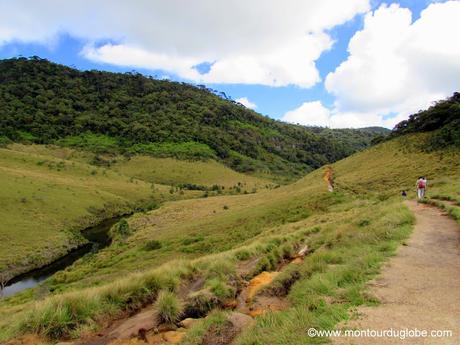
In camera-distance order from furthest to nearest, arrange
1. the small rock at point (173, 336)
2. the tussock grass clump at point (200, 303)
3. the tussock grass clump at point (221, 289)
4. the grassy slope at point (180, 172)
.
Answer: the grassy slope at point (180, 172) < the tussock grass clump at point (221, 289) < the tussock grass clump at point (200, 303) < the small rock at point (173, 336)

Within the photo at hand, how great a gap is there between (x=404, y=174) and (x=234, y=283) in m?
40.7

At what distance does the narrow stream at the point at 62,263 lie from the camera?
127ft

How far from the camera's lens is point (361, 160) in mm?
66062

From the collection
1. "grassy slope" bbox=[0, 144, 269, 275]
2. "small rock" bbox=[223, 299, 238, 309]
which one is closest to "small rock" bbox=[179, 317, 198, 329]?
"small rock" bbox=[223, 299, 238, 309]

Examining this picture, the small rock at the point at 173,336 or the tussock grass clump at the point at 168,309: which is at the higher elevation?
the tussock grass clump at the point at 168,309

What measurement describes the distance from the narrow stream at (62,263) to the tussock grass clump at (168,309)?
30873 millimetres

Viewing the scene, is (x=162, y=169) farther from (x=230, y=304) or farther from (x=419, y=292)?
(x=419, y=292)

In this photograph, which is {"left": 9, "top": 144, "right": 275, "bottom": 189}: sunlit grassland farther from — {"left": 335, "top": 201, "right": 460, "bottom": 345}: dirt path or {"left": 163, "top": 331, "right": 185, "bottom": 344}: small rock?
{"left": 163, "top": 331, "right": 185, "bottom": 344}: small rock

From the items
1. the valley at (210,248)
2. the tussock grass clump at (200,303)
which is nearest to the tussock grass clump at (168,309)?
the valley at (210,248)

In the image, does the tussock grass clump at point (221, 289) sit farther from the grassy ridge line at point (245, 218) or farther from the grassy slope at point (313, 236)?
the grassy ridge line at point (245, 218)

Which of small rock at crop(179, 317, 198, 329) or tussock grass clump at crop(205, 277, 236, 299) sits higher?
tussock grass clump at crop(205, 277, 236, 299)

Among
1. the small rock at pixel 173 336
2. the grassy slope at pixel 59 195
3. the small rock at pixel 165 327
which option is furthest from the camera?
the grassy slope at pixel 59 195

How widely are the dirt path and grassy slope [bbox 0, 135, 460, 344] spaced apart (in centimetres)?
50

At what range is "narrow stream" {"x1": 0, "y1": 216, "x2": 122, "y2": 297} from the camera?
38.6 m
